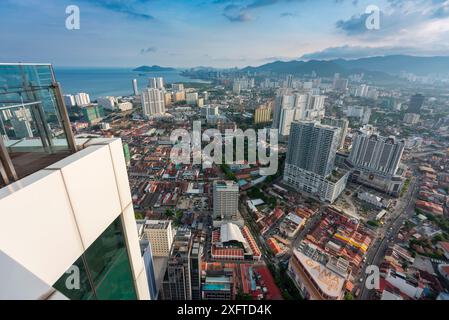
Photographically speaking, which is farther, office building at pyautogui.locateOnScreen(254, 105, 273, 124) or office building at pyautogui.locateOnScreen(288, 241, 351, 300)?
office building at pyautogui.locateOnScreen(254, 105, 273, 124)

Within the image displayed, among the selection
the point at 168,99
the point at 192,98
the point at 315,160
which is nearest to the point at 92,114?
the point at 168,99

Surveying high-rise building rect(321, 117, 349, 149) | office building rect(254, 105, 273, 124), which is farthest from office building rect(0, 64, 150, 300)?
office building rect(254, 105, 273, 124)

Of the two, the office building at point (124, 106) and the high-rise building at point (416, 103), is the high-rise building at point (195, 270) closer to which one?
the office building at point (124, 106)

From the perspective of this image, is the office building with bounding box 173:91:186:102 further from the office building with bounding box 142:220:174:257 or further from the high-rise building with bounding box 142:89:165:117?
the office building with bounding box 142:220:174:257

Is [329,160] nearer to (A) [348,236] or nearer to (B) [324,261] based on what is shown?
(A) [348,236]

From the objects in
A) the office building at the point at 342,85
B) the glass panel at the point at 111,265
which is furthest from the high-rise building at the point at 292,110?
the office building at the point at 342,85
